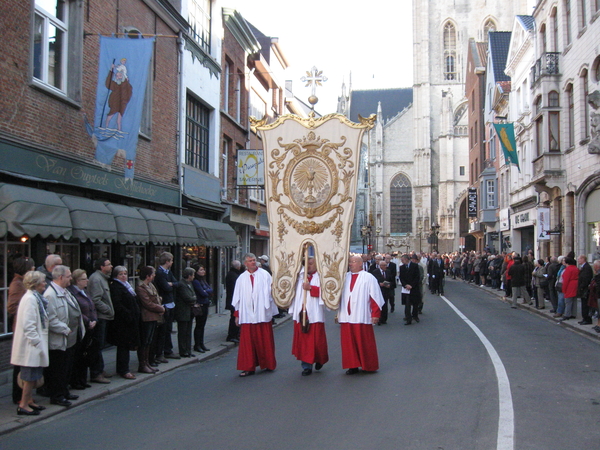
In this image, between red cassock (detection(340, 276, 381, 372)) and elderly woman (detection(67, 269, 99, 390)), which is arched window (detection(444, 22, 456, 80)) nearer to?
red cassock (detection(340, 276, 381, 372))

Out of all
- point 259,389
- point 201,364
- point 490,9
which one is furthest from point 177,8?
point 490,9

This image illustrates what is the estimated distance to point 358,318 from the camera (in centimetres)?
908

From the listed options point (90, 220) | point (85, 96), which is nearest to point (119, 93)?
point (85, 96)

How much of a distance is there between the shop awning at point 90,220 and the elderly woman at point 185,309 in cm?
161

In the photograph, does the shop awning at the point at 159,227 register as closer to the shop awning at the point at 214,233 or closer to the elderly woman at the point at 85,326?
the shop awning at the point at 214,233

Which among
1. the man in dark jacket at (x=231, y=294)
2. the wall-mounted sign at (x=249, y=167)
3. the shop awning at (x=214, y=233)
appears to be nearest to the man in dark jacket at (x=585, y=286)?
the man in dark jacket at (x=231, y=294)

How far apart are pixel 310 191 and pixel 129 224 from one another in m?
4.36

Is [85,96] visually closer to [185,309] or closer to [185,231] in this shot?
[185,231]

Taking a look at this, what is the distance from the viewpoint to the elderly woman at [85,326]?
8.09 m

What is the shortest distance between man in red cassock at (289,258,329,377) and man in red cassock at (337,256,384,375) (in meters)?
0.32

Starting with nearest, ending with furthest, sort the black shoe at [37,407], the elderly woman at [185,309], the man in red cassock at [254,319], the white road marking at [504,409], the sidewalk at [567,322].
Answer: the white road marking at [504,409]
the black shoe at [37,407]
the man in red cassock at [254,319]
the elderly woman at [185,309]
the sidewalk at [567,322]

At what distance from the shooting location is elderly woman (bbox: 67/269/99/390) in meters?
8.09

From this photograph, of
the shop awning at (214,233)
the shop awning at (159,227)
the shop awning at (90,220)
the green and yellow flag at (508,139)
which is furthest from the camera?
the green and yellow flag at (508,139)

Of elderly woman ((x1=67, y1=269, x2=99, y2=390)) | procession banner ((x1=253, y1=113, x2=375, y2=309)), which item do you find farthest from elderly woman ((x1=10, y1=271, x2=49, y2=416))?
procession banner ((x1=253, y1=113, x2=375, y2=309))
